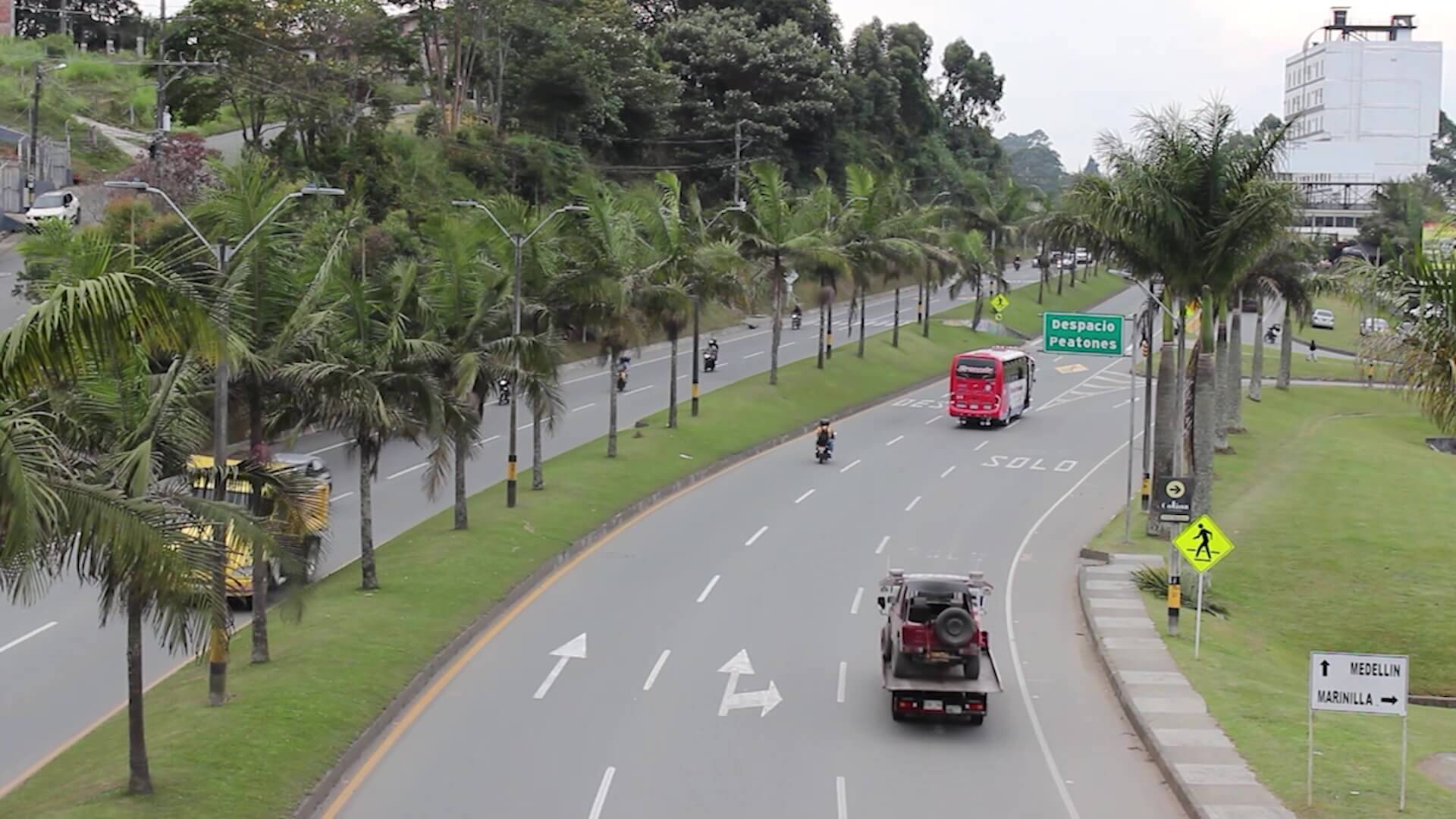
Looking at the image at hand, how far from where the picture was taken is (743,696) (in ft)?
79.9

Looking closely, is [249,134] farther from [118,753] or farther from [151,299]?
[151,299]

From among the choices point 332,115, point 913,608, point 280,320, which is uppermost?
point 332,115

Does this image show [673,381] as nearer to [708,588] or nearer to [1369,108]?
[708,588]

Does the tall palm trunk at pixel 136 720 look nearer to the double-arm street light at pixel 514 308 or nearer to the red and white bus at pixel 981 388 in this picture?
the double-arm street light at pixel 514 308

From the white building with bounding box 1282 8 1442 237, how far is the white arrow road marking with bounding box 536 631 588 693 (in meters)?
137

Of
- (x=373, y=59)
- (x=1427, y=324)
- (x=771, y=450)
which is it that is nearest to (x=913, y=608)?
(x=1427, y=324)

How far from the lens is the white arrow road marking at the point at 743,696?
2375cm

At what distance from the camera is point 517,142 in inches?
3093

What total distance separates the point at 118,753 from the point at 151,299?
9152mm

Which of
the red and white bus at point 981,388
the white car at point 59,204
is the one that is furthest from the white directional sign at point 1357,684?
the white car at point 59,204

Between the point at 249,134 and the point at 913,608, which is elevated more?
the point at 249,134

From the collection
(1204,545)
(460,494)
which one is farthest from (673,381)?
(1204,545)

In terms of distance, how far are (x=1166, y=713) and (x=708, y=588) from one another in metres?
11.0

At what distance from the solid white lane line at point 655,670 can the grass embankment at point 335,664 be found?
→ 146 inches
